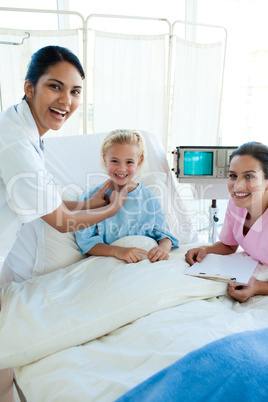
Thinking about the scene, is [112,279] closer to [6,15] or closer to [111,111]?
[111,111]

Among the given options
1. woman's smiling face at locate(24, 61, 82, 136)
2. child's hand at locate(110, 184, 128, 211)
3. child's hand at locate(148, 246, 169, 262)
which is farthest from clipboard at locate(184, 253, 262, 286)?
woman's smiling face at locate(24, 61, 82, 136)

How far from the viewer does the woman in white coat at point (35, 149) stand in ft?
3.81

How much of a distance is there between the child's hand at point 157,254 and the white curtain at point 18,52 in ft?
5.30

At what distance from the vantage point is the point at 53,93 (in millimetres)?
1302

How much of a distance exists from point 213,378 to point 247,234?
0.78 metres

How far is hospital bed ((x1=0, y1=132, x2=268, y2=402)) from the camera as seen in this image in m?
0.92

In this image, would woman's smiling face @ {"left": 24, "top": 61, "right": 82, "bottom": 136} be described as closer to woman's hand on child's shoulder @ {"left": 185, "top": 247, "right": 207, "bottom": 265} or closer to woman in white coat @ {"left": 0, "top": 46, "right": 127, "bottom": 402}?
woman in white coat @ {"left": 0, "top": 46, "right": 127, "bottom": 402}

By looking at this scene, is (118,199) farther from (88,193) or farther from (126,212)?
(88,193)

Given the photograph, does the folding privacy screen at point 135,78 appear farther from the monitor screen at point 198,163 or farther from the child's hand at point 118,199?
the child's hand at point 118,199

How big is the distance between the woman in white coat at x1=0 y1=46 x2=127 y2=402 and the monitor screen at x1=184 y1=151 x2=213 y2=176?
0.69m

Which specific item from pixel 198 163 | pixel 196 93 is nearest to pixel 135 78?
pixel 196 93

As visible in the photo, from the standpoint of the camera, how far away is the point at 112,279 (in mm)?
1291

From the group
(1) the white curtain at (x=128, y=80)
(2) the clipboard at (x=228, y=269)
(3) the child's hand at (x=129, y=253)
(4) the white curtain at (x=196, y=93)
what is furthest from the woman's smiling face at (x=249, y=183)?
(4) the white curtain at (x=196, y=93)

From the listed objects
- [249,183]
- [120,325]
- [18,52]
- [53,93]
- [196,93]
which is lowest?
[120,325]
